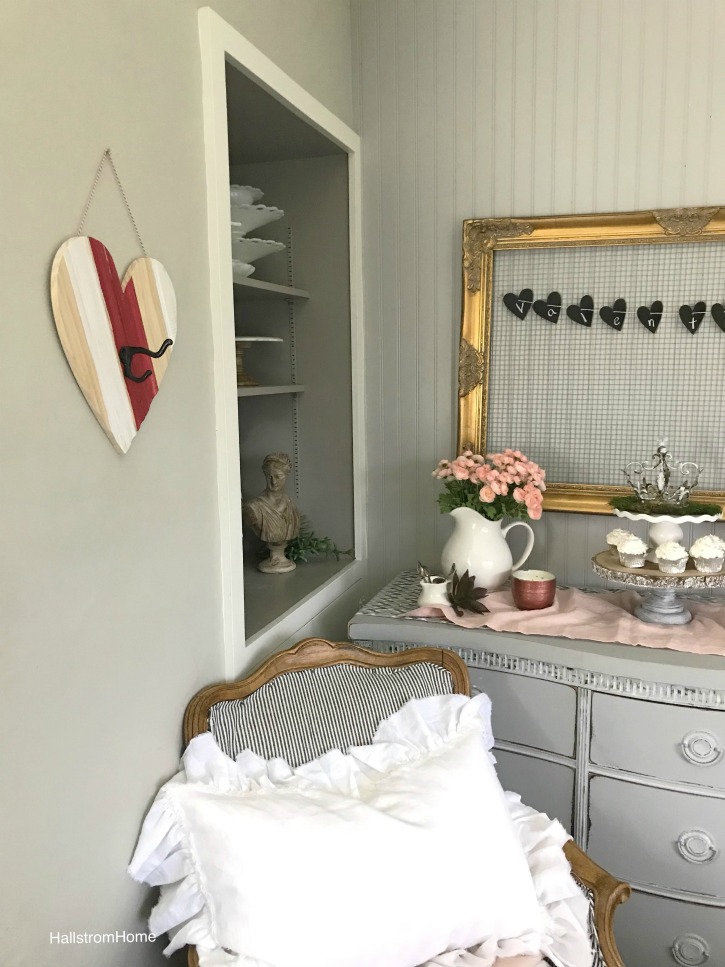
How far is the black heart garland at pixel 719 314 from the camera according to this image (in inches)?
77.7

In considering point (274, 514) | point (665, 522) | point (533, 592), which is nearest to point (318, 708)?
point (533, 592)

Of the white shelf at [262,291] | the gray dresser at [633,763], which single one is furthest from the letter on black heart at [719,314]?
the white shelf at [262,291]

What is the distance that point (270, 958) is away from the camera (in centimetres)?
118

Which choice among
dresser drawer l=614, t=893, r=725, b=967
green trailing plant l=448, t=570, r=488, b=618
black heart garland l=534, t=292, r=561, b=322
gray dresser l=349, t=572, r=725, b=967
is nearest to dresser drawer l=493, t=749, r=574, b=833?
gray dresser l=349, t=572, r=725, b=967

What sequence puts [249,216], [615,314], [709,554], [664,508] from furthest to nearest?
[615,314] < [249,216] < [664,508] < [709,554]

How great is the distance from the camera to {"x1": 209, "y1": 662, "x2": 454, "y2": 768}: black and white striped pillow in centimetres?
145

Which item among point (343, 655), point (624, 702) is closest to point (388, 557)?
point (343, 655)

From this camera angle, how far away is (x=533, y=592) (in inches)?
74.6

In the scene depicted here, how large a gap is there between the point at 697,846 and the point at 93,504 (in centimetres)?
138

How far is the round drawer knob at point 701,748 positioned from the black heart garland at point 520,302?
1110 millimetres

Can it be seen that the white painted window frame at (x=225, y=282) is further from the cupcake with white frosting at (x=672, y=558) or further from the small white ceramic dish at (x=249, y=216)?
the cupcake with white frosting at (x=672, y=558)

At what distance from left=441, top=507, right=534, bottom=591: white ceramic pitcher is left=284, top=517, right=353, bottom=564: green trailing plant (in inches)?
16.9

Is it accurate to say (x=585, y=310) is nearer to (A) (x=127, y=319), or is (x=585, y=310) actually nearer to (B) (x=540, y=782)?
(B) (x=540, y=782)

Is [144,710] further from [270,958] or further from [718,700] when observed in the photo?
[718,700]
